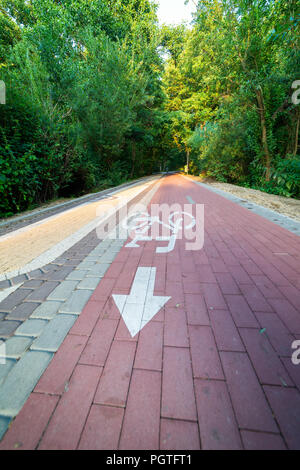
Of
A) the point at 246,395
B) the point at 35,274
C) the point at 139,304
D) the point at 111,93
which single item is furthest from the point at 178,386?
the point at 111,93

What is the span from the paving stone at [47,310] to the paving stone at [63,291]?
3.6 inches

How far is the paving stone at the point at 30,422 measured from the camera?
1.09 m

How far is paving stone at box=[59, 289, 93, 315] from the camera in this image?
2.11m

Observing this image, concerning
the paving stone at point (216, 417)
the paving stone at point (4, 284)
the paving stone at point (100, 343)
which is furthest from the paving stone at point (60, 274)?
the paving stone at point (216, 417)

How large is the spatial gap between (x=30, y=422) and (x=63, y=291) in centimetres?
138

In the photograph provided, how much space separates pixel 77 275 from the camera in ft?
9.26

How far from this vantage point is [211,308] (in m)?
2.10

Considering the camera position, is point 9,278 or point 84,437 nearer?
point 84,437

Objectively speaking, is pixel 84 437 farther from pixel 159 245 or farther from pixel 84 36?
pixel 84 36

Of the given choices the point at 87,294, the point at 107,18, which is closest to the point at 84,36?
the point at 107,18

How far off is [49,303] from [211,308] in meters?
1.81

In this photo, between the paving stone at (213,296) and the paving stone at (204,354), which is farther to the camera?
the paving stone at (213,296)

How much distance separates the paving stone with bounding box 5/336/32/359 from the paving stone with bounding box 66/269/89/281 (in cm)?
102

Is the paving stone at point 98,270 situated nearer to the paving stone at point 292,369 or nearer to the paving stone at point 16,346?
the paving stone at point 16,346
